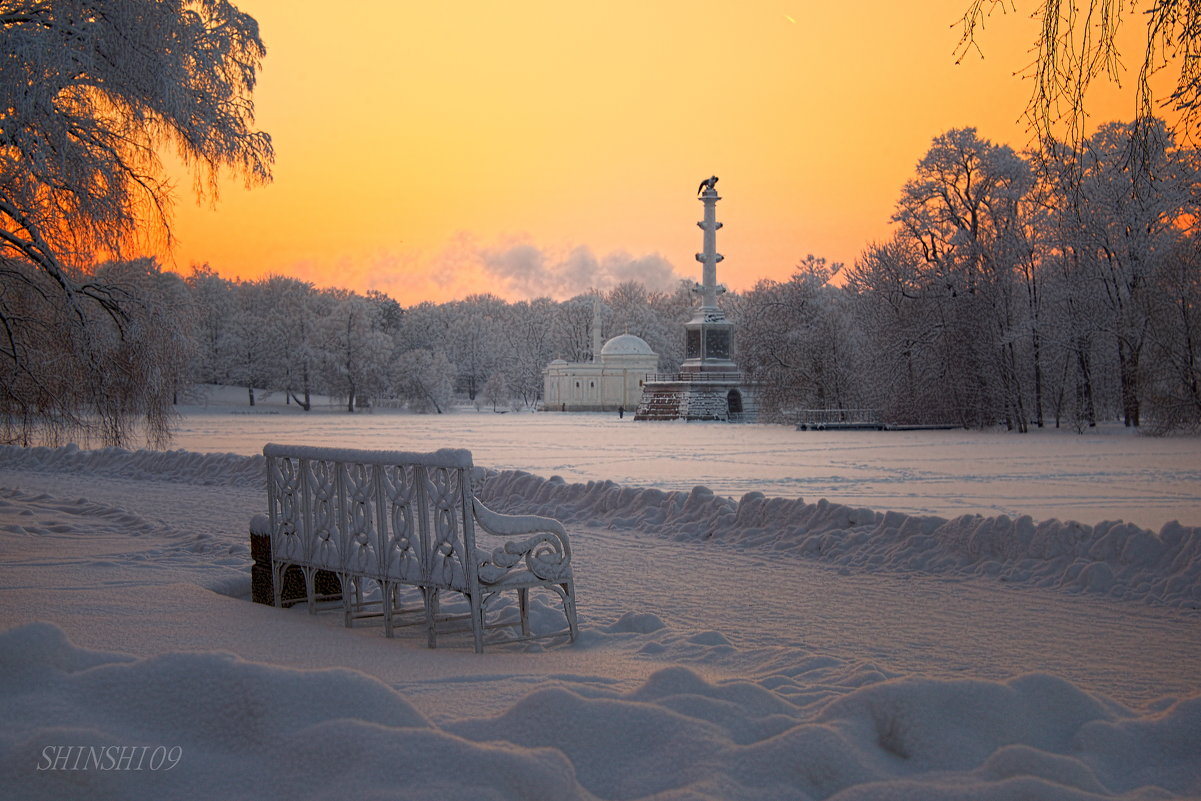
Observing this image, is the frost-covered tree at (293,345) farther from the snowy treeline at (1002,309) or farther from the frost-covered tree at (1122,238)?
the frost-covered tree at (1122,238)

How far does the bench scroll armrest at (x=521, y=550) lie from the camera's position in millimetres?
5621

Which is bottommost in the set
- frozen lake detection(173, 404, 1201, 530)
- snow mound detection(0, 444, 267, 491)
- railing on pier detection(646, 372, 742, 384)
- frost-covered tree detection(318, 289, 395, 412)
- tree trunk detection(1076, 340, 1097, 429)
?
frozen lake detection(173, 404, 1201, 530)

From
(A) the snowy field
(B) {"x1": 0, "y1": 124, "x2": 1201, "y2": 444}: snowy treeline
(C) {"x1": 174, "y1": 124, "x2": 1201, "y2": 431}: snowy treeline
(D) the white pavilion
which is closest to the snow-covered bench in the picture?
(A) the snowy field

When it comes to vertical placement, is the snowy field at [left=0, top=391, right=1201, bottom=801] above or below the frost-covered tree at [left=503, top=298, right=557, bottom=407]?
below

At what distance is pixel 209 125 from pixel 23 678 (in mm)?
8487

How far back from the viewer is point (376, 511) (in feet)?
20.4

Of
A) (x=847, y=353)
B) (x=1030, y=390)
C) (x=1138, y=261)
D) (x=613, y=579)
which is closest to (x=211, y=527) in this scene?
(x=613, y=579)

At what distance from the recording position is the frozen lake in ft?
47.1

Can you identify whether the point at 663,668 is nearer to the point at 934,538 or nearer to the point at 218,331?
the point at 934,538

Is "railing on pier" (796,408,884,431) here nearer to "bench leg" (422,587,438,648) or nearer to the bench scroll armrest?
the bench scroll armrest

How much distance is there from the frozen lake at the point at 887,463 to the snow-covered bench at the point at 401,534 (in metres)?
8.06

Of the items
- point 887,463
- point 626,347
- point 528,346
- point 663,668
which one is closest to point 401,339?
point 528,346

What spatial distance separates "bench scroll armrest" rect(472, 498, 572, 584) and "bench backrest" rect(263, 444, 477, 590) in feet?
0.42

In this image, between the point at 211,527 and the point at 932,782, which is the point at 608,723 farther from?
the point at 211,527
